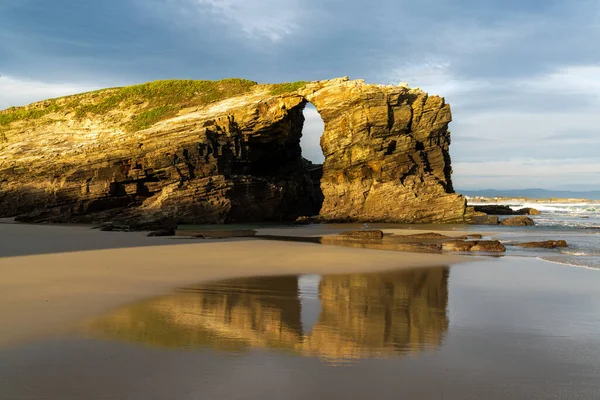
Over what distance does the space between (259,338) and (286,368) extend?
1172 millimetres

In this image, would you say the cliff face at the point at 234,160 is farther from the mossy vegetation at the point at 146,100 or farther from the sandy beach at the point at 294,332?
the sandy beach at the point at 294,332

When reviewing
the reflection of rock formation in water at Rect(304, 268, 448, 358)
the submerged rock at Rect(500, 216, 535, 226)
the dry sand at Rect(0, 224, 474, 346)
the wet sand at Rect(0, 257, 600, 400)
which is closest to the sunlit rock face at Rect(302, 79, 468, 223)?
the submerged rock at Rect(500, 216, 535, 226)

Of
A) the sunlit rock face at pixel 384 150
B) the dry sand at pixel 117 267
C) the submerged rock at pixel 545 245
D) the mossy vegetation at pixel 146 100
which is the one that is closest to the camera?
the dry sand at pixel 117 267

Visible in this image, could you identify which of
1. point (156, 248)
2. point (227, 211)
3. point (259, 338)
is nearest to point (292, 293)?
point (259, 338)

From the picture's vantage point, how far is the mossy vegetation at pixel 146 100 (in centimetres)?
4252

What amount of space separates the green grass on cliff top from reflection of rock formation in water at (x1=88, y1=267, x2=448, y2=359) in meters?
33.3

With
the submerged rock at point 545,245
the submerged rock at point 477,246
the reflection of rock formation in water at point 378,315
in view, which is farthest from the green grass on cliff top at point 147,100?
the reflection of rock formation in water at point 378,315

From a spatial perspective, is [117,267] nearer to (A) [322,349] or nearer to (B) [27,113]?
(A) [322,349]

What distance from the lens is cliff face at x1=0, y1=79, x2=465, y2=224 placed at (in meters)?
35.7

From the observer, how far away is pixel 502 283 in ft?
34.1

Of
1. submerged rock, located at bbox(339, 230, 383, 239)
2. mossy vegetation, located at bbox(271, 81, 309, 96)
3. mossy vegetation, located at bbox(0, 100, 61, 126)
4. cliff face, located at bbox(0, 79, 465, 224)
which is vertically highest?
mossy vegetation, located at bbox(271, 81, 309, 96)

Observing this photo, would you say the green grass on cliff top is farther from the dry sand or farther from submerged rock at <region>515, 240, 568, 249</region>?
submerged rock at <region>515, 240, 568, 249</region>

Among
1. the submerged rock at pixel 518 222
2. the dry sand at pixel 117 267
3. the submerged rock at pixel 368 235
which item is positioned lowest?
the dry sand at pixel 117 267

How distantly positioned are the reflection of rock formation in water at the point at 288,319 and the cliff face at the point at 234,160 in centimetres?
2661
